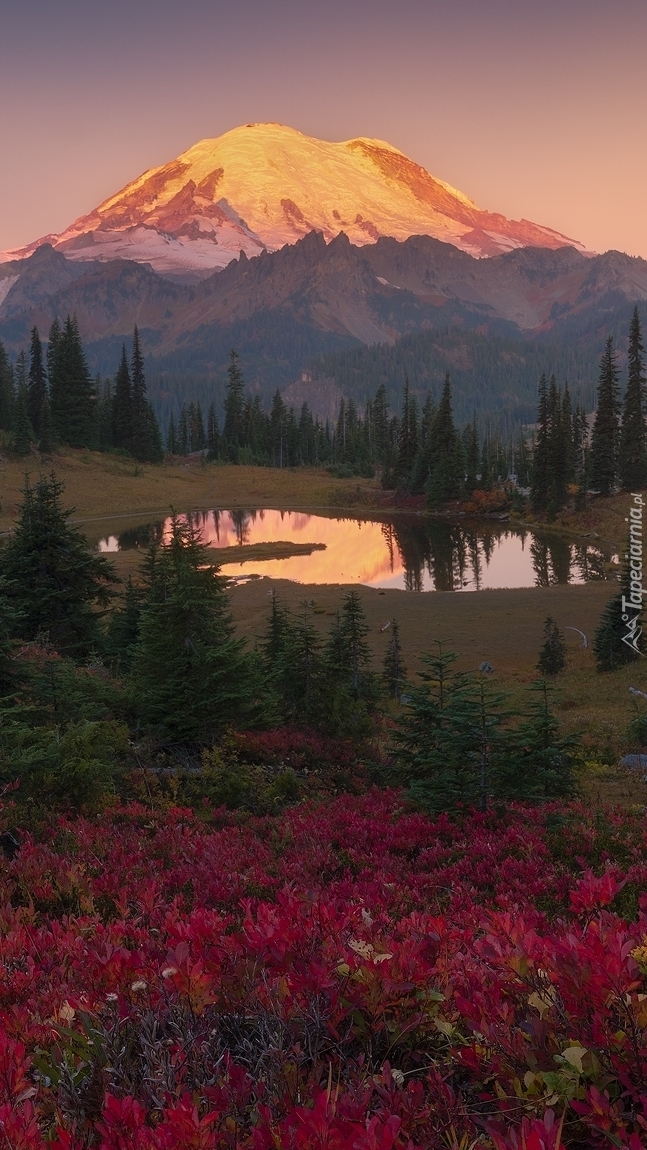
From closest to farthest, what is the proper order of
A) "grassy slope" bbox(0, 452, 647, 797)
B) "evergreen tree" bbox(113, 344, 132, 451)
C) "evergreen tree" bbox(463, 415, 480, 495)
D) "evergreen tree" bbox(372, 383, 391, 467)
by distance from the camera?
"grassy slope" bbox(0, 452, 647, 797) < "evergreen tree" bbox(463, 415, 480, 495) < "evergreen tree" bbox(113, 344, 132, 451) < "evergreen tree" bbox(372, 383, 391, 467)

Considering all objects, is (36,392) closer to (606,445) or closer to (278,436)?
(278,436)

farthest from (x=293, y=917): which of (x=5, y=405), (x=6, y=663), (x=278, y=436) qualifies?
(x=278, y=436)

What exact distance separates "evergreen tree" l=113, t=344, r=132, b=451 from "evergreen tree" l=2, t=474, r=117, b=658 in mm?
109622

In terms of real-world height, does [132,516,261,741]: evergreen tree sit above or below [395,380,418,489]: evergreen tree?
below

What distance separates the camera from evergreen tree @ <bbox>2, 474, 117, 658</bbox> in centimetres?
2069

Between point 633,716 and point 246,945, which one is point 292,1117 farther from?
point 633,716

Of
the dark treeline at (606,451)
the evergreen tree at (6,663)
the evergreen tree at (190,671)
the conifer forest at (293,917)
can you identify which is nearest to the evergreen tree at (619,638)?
the conifer forest at (293,917)

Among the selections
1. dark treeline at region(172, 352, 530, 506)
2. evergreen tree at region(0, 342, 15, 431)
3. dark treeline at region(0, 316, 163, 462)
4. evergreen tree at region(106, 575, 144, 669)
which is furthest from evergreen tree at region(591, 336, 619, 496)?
evergreen tree at region(0, 342, 15, 431)

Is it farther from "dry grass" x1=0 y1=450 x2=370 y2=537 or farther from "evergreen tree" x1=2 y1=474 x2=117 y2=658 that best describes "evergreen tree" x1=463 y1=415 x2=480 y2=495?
"evergreen tree" x1=2 y1=474 x2=117 y2=658

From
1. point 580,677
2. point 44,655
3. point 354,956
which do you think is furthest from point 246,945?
point 580,677

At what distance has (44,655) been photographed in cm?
1630

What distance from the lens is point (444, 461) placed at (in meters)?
103

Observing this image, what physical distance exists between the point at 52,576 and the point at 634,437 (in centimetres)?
7569

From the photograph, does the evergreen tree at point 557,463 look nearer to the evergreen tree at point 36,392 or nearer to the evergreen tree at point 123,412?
the evergreen tree at point 123,412
